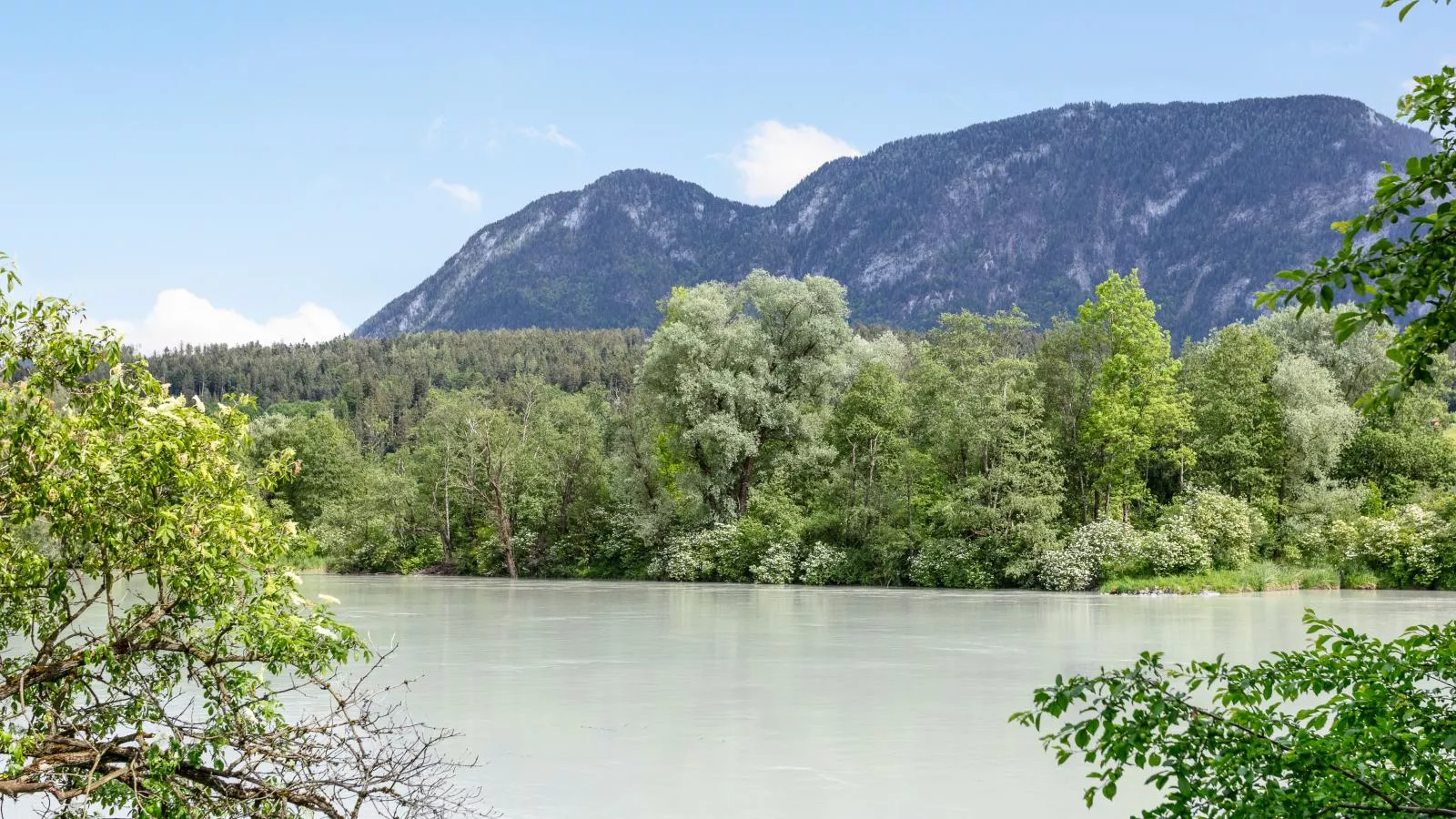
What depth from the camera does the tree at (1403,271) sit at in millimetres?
3500

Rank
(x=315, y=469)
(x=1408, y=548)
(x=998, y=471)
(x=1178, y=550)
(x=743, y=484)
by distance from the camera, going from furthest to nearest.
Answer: (x=315, y=469) → (x=743, y=484) → (x=998, y=471) → (x=1178, y=550) → (x=1408, y=548)

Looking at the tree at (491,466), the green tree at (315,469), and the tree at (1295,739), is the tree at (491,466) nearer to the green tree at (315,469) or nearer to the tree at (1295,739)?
the green tree at (315,469)

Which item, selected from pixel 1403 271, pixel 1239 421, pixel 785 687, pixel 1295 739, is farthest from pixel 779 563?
pixel 1403 271

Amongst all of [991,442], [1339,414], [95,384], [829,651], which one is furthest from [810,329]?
[95,384]

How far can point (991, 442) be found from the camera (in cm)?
4031

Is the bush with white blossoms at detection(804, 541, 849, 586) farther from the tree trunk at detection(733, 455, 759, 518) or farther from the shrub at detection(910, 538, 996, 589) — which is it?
the tree trunk at detection(733, 455, 759, 518)

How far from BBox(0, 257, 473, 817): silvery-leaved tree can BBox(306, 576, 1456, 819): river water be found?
352 centimetres

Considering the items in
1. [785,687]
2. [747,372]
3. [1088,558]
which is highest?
[747,372]

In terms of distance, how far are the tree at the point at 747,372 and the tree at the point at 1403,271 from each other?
41449mm

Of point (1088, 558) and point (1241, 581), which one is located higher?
point (1088, 558)

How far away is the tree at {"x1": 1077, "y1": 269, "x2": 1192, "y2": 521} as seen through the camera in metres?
40.2

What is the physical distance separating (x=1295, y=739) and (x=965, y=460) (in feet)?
125

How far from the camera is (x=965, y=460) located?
139 feet

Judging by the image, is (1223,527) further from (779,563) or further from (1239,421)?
(779,563)
